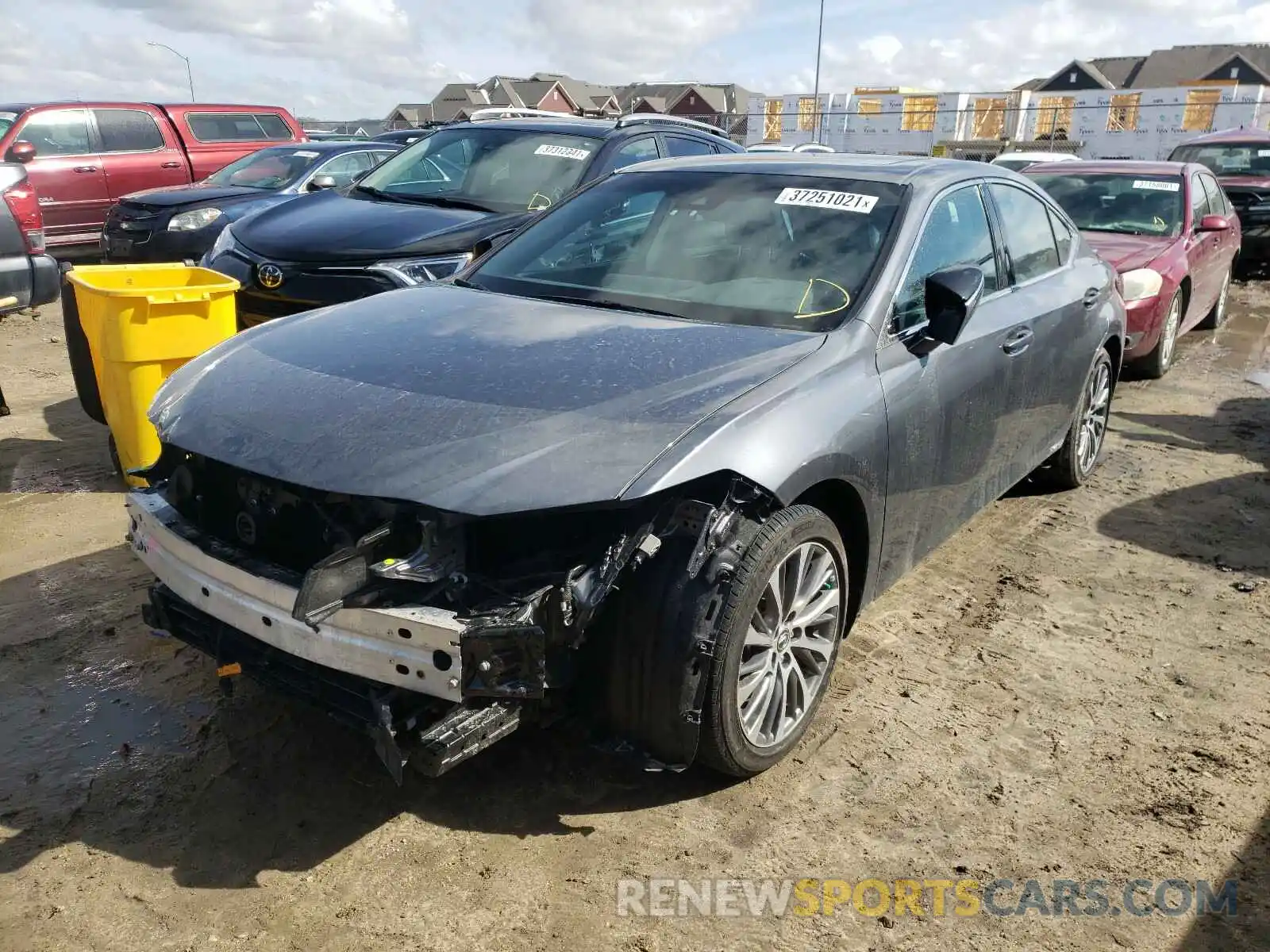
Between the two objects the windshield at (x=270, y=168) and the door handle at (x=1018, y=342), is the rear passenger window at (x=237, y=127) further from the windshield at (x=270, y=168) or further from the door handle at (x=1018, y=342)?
the door handle at (x=1018, y=342)

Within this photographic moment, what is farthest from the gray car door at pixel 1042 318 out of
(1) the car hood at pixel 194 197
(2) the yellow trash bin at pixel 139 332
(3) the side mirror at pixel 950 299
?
(1) the car hood at pixel 194 197

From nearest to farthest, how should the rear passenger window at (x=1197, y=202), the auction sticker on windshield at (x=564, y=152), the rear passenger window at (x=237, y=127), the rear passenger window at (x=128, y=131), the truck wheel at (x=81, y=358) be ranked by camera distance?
the truck wheel at (x=81, y=358)
the auction sticker on windshield at (x=564, y=152)
the rear passenger window at (x=1197, y=202)
the rear passenger window at (x=128, y=131)
the rear passenger window at (x=237, y=127)

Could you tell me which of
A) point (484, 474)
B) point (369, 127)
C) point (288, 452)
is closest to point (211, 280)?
point (288, 452)

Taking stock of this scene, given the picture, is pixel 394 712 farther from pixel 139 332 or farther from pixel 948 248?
pixel 139 332

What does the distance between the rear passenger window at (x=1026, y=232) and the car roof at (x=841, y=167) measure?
0.16 meters

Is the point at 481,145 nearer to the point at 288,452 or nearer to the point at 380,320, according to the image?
the point at 380,320

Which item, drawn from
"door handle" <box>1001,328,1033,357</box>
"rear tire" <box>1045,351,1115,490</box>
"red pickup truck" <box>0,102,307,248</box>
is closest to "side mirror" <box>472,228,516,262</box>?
"door handle" <box>1001,328,1033,357</box>

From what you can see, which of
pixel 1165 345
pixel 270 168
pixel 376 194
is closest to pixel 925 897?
pixel 376 194

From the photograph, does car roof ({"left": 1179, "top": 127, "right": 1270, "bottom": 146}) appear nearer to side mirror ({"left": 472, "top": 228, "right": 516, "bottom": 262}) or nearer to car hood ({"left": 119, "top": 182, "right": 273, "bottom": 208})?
side mirror ({"left": 472, "top": 228, "right": 516, "bottom": 262})

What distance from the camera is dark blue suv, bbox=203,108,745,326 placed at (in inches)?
231

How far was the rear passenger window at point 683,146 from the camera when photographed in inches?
295

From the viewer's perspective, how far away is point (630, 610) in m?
2.64

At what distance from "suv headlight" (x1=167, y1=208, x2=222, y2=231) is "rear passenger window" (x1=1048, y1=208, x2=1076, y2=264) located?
7.86 metres

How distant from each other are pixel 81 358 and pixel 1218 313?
10.5 metres
